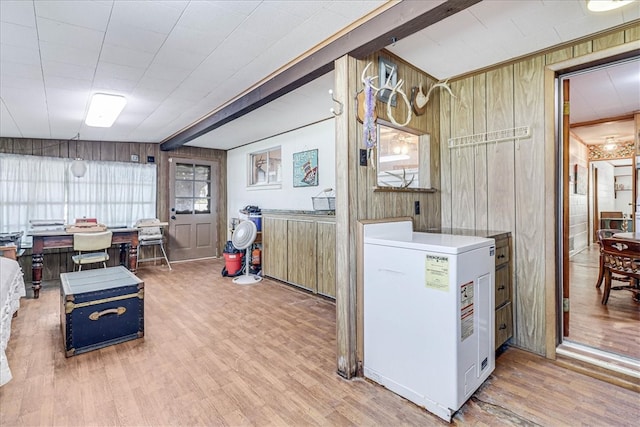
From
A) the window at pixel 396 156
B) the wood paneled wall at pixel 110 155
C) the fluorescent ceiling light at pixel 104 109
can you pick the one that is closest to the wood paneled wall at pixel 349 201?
the window at pixel 396 156

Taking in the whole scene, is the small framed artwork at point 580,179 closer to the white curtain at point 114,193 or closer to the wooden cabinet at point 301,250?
the wooden cabinet at point 301,250

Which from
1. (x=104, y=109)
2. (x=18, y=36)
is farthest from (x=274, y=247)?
(x=18, y=36)

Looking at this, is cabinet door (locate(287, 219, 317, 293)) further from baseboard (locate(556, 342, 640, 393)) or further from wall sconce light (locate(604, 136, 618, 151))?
wall sconce light (locate(604, 136, 618, 151))

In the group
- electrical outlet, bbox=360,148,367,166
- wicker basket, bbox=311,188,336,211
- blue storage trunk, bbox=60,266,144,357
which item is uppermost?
electrical outlet, bbox=360,148,367,166

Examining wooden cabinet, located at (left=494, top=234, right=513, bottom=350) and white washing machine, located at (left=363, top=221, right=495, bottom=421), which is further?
wooden cabinet, located at (left=494, top=234, right=513, bottom=350)

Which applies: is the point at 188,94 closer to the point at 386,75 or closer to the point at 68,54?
the point at 68,54

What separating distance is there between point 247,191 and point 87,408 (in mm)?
4669

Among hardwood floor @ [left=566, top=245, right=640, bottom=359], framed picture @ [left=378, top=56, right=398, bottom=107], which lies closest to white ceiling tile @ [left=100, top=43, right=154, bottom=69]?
framed picture @ [left=378, top=56, right=398, bottom=107]

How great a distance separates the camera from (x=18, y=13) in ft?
5.86

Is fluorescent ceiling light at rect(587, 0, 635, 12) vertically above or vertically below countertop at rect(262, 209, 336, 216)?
above

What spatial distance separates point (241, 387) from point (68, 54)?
2.60 meters

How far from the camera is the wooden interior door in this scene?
6117mm

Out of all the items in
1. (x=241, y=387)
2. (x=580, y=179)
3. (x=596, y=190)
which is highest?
(x=580, y=179)

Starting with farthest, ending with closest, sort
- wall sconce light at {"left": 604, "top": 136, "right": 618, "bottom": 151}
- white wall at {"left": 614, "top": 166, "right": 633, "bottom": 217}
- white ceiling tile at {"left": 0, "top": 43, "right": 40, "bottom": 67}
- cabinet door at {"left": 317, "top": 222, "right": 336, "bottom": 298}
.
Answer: white wall at {"left": 614, "top": 166, "right": 633, "bottom": 217} < wall sconce light at {"left": 604, "top": 136, "right": 618, "bottom": 151} < cabinet door at {"left": 317, "top": 222, "right": 336, "bottom": 298} < white ceiling tile at {"left": 0, "top": 43, "right": 40, "bottom": 67}
